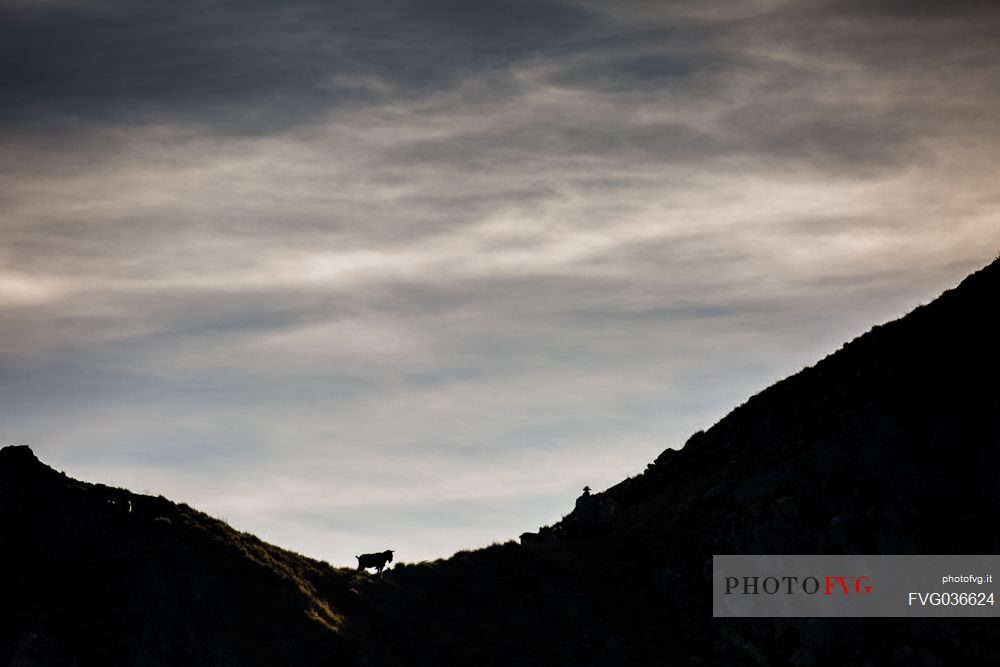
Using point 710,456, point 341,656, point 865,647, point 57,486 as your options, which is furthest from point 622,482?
point 57,486

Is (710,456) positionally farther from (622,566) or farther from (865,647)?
(865,647)

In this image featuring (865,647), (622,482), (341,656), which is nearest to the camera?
(341,656)

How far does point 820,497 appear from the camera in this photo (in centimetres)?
7119

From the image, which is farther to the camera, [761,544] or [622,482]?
[622,482]

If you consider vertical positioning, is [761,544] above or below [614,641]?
above

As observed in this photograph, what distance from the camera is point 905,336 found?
8162 cm

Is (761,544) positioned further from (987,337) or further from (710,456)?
(987,337)

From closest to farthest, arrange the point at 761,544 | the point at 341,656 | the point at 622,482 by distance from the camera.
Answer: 1. the point at 341,656
2. the point at 761,544
3. the point at 622,482

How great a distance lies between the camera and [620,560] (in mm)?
74938

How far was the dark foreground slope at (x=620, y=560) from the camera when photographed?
190 feet

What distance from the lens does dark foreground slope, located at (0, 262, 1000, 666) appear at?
58031 mm

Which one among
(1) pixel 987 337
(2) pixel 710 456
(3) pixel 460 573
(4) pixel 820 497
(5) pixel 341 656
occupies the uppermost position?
(1) pixel 987 337

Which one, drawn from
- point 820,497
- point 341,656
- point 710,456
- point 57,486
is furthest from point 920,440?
point 57,486

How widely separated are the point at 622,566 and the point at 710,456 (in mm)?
15820
